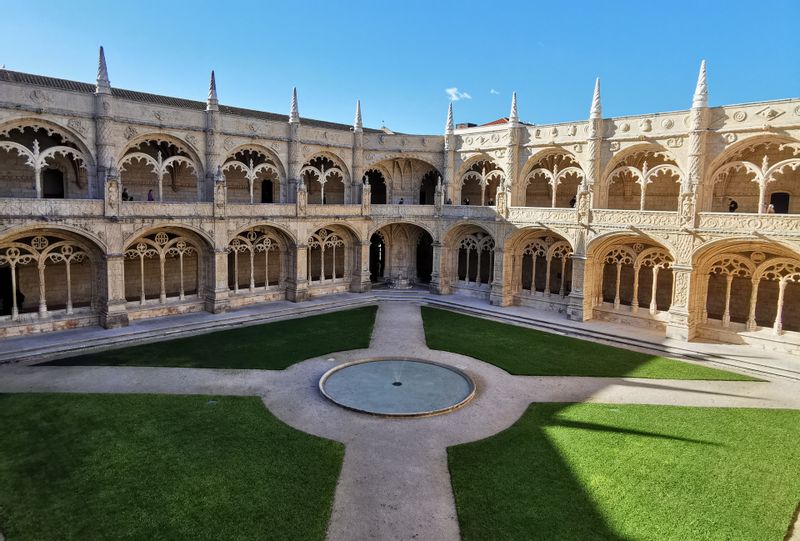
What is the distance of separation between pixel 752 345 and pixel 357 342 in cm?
1719

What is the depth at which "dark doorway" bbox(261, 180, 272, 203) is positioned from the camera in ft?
105

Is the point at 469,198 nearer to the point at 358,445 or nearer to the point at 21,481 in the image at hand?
the point at 358,445

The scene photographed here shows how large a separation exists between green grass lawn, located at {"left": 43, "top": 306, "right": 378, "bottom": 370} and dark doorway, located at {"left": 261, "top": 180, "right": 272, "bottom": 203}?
9672mm

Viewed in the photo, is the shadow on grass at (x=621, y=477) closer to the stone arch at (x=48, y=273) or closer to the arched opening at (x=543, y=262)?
the arched opening at (x=543, y=262)

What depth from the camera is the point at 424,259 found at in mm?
37625

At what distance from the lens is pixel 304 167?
100 feet

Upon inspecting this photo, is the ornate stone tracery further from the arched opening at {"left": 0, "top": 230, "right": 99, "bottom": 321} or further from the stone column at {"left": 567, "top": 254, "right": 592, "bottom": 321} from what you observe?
the stone column at {"left": 567, "top": 254, "right": 592, "bottom": 321}

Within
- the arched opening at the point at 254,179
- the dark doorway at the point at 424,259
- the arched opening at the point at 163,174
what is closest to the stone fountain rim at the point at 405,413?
the arched opening at the point at 163,174

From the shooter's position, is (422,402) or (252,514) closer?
(252,514)

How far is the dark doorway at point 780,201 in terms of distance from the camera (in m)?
25.0

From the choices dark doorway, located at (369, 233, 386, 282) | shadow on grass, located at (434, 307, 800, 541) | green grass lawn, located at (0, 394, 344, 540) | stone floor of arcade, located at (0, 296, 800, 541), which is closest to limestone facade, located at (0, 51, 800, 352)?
dark doorway, located at (369, 233, 386, 282)

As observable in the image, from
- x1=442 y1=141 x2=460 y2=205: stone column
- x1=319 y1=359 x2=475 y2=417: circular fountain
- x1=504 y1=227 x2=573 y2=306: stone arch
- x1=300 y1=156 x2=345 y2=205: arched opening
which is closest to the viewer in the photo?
x1=319 y1=359 x2=475 y2=417: circular fountain

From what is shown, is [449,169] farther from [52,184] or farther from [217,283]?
[52,184]

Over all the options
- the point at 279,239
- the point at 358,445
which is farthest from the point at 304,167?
the point at 358,445
